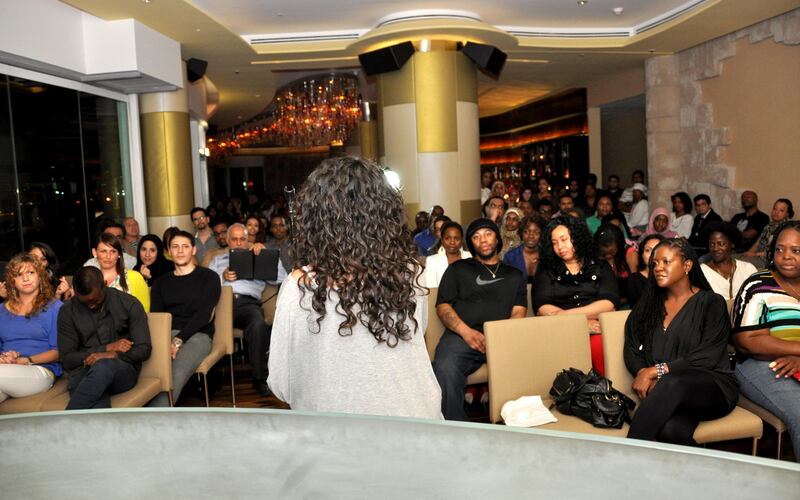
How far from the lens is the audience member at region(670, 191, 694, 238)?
9.39 m

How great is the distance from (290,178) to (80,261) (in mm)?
23747

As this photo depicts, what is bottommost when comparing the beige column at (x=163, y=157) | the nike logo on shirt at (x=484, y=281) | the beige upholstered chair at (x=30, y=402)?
the beige upholstered chair at (x=30, y=402)

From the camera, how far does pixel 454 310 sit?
4.22 meters

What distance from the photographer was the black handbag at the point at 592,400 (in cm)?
301

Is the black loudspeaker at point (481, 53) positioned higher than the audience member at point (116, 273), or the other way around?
the black loudspeaker at point (481, 53)

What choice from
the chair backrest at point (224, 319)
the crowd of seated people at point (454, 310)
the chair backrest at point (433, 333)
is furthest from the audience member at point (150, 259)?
the chair backrest at point (433, 333)

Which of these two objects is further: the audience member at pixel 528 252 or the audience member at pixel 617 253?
the audience member at pixel 528 252

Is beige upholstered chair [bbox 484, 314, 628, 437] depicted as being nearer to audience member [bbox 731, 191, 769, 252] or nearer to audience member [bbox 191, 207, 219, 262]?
audience member [bbox 191, 207, 219, 262]

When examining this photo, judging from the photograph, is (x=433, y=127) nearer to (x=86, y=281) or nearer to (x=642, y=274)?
(x=642, y=274)

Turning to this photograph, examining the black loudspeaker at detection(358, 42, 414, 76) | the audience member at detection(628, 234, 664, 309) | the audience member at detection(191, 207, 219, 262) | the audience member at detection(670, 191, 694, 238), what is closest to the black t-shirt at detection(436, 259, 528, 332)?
the audience member at detection(628, 234, 664, 309)

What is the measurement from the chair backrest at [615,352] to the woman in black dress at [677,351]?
5 centimetres

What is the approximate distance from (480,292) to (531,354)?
86 centimetres

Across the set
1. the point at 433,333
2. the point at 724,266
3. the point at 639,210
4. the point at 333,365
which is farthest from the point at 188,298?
the point at 639,210

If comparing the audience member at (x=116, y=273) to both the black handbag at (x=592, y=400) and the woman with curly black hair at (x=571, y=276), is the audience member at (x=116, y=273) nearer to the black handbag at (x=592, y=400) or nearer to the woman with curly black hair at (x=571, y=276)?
the woman with curly black hair at (x=571, y=276)
